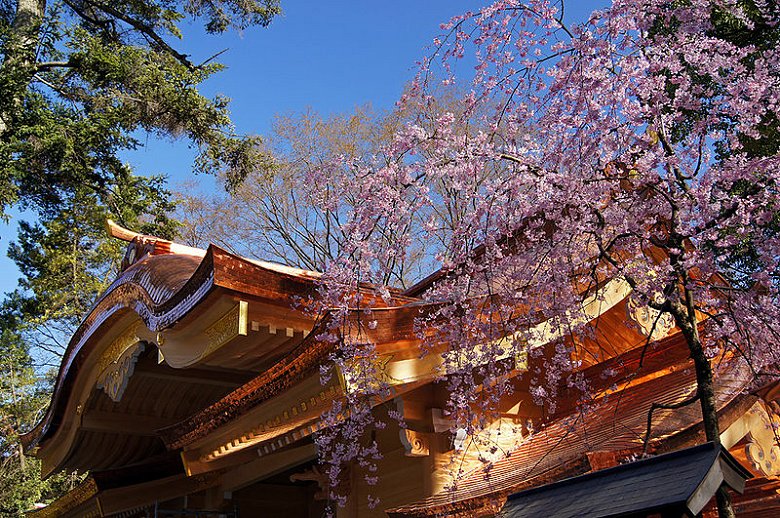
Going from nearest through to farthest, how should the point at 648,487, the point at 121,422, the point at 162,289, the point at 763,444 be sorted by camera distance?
the point at 648,487
the point at 763,444
the point at 162,289
the point at 121,422

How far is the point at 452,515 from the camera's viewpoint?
182 inches

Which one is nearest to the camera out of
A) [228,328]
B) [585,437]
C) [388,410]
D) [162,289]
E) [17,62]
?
[585,437]

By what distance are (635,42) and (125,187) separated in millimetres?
12394

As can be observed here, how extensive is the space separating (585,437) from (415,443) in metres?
1.32

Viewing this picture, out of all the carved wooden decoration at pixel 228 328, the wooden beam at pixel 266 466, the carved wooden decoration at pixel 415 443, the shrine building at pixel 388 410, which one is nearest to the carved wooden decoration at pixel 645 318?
the shrine building at pixel 388 410

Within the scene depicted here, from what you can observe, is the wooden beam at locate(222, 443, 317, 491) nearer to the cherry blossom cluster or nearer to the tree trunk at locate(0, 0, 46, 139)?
the cherry blossom cluster

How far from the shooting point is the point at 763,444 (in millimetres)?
4434

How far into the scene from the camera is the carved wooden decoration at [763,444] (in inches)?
173

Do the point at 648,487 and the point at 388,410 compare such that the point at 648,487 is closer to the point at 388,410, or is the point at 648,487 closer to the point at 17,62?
the point at 388,410

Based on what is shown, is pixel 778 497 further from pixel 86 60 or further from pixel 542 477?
pixel 86 60

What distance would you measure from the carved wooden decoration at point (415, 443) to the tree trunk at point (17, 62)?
365 inches

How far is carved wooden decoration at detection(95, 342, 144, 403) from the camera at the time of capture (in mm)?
7281

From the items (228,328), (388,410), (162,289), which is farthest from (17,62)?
(388,410)

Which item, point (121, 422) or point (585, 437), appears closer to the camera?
point (585, 437)
